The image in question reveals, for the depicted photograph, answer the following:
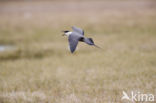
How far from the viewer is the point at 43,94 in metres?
6.14

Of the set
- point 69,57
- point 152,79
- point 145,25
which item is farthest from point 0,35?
point 152,79

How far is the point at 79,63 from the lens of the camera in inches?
364

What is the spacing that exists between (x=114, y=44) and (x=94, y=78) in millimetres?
5005

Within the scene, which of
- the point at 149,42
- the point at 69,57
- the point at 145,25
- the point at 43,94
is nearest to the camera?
the point at 43,94

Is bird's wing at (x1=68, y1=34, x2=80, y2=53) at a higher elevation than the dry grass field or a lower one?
higher

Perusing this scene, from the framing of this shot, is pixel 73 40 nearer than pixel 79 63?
Yes

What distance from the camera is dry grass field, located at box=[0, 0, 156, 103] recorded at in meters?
6.07

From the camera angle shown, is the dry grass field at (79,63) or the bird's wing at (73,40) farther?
the dry grass field at (79,63)

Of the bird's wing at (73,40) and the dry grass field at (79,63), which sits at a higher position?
the bird's wing at (73,40)

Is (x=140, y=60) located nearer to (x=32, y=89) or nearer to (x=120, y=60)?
(x=120, y=60)

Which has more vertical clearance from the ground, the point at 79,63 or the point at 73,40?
the point at 73,40

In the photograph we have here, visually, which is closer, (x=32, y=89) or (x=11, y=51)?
(x=32, y=89)

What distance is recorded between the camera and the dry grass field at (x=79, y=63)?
6.07 m

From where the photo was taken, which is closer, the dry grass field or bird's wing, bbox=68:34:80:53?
bird's wing, bbox=68:34:80:53
